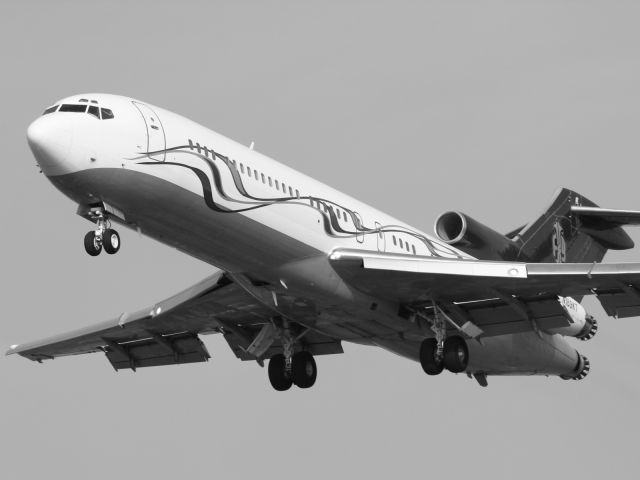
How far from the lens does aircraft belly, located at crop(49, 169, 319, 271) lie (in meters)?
25.9

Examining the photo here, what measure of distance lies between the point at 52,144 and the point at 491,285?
32.5 feet

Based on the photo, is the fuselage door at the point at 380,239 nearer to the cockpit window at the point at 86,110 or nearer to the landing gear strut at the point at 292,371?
the landing gear strut at the point at 292,371

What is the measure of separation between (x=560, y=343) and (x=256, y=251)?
35.9ft

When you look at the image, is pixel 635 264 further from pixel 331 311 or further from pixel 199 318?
pixel 199 318

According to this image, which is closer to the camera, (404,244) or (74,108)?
(74,108)

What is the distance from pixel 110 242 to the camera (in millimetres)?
25844

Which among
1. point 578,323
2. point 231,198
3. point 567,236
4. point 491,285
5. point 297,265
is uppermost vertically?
point 231,198

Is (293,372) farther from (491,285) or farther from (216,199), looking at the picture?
(216,199)

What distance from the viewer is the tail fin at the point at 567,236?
3566 cm

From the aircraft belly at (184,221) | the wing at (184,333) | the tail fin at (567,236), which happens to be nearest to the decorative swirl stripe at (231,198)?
the aircraft belly at (184,221)

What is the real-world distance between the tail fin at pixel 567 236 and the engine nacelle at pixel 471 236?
4.08ft

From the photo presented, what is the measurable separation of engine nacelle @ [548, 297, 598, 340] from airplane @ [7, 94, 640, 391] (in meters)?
0.05

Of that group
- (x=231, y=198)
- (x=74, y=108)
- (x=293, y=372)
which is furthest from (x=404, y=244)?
(x=74, y=108)

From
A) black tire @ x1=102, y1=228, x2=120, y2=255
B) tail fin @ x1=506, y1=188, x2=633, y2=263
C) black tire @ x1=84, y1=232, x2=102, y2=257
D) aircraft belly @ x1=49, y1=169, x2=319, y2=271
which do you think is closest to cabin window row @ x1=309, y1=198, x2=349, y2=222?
aircraft belly @ x1=49, y1=169, x2=319, y2=271
